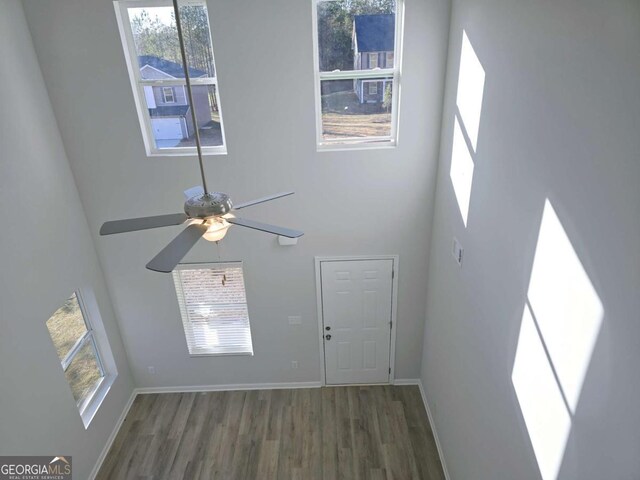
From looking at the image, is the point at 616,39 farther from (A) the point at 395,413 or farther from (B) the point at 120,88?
(A) the point at 395,413

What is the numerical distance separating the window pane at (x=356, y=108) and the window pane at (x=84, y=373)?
147 inches

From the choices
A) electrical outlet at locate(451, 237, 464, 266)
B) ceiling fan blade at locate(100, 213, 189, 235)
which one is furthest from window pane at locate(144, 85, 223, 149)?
electrical outlet at locate(451, 237, 464, 266)

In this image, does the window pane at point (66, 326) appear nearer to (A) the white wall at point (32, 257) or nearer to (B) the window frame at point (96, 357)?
(B) the window frame at point (96, 357)

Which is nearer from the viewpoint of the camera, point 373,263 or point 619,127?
point 619,127

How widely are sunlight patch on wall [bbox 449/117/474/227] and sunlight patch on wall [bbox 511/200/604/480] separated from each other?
1.28 metres

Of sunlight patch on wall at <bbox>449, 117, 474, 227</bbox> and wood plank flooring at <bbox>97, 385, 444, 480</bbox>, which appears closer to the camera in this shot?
sunlight patch on wall at <bbox>449, 117, 474, 227</bbox>

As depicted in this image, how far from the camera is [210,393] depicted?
5.73 metres

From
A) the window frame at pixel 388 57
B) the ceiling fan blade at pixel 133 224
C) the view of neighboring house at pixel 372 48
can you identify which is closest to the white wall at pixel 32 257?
the ceiling fan blade at pixel 133 224

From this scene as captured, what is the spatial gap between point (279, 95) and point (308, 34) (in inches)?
25.3

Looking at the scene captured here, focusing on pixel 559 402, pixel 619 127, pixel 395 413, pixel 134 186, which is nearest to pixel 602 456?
pixel 559 402

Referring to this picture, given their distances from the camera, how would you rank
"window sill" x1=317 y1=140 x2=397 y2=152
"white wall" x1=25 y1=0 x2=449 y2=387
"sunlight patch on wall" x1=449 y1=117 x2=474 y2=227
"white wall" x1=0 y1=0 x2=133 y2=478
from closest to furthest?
"white wall" x1=0 y1=0 x2=133 y2=478 → "sunlight patch on wall" x1=449 y1=117 x2=474 y2=227 → "white wall" x1=25 y1=0 x2=449 y2=387 → "window sill" x1=317 y1=140 x2=397 y2=152

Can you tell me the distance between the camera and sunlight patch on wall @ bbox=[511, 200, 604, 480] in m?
1.99

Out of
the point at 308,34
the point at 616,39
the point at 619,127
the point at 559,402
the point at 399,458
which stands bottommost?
the point at 399,458

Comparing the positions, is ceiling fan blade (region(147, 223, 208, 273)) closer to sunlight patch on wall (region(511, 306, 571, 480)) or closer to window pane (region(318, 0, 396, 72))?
sunlight patch on wall (region(511, 306, 571, 480))
